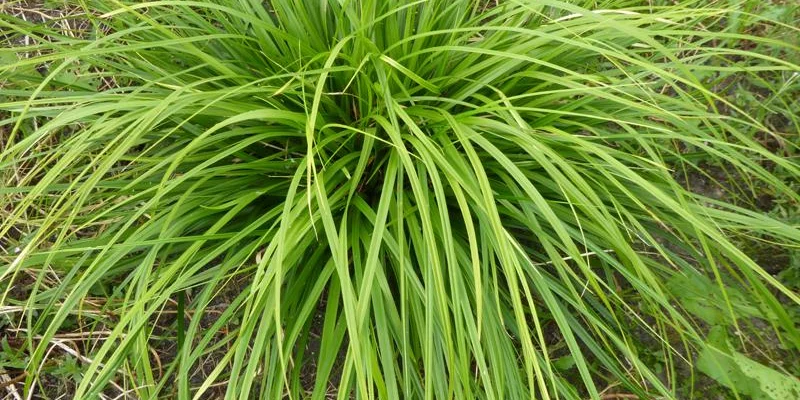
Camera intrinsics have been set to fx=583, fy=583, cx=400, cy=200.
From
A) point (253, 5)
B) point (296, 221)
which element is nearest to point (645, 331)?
point (296, 221)

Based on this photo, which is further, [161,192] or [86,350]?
[86,350]

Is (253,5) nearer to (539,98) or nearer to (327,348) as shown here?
(539,98)

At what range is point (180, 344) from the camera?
1311 mm

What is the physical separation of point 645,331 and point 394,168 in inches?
33.4

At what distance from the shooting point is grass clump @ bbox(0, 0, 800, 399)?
1.03 meters

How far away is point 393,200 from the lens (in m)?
1.24

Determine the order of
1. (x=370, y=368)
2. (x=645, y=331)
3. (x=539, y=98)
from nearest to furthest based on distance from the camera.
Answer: (x=370, y=368)
(x=539, y=98)
(x=645, y=331)

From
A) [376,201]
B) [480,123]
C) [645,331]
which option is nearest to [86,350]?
[376,201]

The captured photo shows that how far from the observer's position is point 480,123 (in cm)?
110

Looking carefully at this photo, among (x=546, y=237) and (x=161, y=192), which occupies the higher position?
A: (x=161, y=192)

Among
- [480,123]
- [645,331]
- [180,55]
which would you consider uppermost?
[180,55]

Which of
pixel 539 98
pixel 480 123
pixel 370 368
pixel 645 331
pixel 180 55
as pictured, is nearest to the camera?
pixel 370 368

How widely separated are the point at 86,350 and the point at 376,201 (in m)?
0.83

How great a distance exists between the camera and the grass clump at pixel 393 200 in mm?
1033
